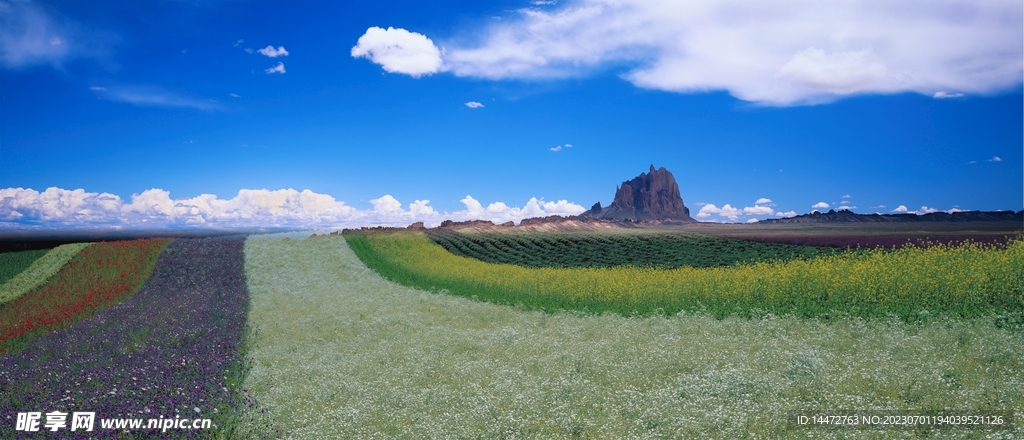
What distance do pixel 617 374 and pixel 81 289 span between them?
3046 cm

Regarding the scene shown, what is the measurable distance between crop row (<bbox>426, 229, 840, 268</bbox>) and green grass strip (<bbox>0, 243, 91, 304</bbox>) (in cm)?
2590

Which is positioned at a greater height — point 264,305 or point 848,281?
point 848,281

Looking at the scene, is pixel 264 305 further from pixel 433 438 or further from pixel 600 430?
pixel 600 430

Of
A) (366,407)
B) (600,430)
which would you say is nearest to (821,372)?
(600,430)

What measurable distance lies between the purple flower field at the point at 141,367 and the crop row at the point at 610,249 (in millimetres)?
20690

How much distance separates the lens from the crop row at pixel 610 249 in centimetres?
3359

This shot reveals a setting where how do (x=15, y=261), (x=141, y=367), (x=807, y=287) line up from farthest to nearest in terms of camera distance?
(x=15, y=261) → (x=807, y=287) → (x=141, y=367)

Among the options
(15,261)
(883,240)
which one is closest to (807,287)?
(883,240)

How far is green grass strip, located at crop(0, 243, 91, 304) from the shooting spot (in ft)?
94.9

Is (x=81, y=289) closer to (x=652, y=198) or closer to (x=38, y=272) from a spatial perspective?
(x=38, y=272)

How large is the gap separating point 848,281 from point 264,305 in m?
23.2

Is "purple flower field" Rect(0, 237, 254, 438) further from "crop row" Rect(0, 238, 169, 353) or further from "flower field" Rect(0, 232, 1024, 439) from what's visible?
"crop row" Rect(0, 238, 169, 353)

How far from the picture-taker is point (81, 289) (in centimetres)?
2858

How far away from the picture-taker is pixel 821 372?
10250 millimetres
